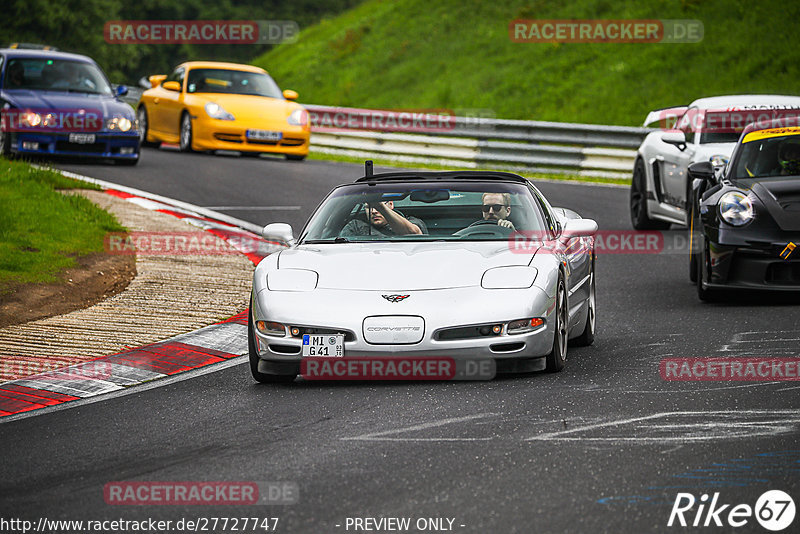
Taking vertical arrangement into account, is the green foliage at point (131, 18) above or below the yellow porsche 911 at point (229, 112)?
above

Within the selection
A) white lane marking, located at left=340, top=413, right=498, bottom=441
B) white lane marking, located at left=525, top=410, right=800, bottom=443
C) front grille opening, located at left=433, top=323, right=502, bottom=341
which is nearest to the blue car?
front grille opening, located at left=433, top=323, right=502, bottom=341

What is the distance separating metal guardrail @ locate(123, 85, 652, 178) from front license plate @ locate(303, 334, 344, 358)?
576 inches

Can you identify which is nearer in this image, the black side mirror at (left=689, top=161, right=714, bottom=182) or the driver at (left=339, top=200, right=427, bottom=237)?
the driver at (left=339, top=200, right=427, bottom=237)

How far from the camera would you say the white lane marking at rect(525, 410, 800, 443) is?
5.99 meters

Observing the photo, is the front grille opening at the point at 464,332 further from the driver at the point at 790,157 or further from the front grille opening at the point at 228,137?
the front grille opening at the point at 228,137

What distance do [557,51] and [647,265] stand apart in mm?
19498

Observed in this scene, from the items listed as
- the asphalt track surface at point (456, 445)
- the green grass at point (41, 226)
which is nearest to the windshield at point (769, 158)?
the asphalt track surface at point (456, 445)

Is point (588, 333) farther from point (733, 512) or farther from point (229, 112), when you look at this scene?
point (229, 112)

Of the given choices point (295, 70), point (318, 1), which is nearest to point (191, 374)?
point (295, 70)

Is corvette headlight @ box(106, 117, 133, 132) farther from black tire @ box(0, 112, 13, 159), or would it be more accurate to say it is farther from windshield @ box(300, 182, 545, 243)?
windshield @ box(300, 182, 545, 243)

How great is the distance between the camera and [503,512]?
4.89 meters

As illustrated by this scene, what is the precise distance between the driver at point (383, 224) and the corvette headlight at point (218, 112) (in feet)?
45.1

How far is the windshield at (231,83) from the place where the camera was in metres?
22.8

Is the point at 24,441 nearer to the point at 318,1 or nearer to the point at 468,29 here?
the point at 468,29
